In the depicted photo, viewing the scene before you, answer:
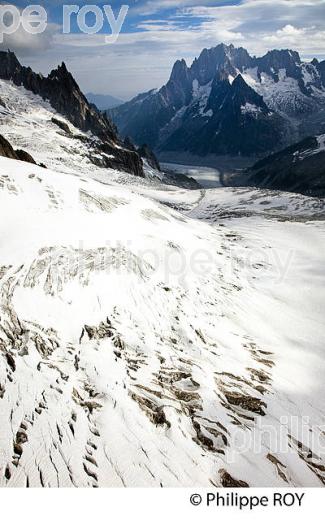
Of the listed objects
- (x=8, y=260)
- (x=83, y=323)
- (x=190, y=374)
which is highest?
(x=8, y=260)

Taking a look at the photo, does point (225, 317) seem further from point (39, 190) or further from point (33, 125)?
point (33, 125)

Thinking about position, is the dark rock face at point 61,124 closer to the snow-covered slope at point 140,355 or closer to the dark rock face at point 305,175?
the dark rock face at point 305,175

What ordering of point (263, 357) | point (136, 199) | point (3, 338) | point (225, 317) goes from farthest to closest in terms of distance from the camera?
point (136, 199) < point (225, 317) < point (263, 357) < point (3, 338)

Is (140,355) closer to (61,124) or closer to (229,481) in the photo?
(229,481)

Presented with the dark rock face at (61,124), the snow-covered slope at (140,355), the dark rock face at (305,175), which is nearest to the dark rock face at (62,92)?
the dark rock face at (61,124)

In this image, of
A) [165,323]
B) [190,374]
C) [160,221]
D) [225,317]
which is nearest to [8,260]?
[165,323]

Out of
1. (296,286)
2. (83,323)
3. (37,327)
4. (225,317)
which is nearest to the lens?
(37,327)

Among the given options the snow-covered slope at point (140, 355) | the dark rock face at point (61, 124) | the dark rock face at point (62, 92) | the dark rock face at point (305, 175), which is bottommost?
the snow-covered slope at point (140, 355)
